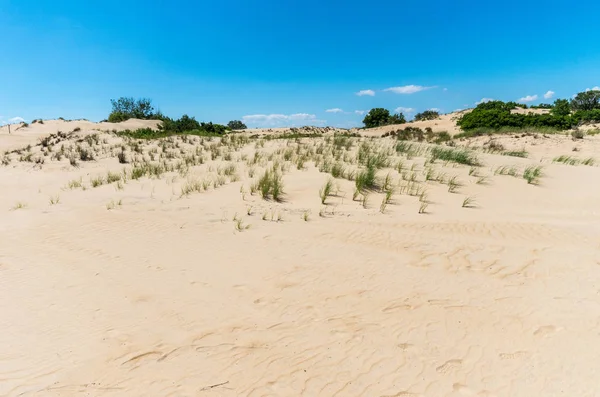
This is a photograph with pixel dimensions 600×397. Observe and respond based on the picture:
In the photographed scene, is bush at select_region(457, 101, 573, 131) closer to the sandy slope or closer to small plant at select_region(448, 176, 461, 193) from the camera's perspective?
small plant at select_region(448, 176, 461, 193)

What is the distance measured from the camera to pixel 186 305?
147 inches

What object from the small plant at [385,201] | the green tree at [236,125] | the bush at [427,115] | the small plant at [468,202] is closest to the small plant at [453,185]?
the small plant at [468,202]

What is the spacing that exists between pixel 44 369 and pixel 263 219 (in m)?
4.03

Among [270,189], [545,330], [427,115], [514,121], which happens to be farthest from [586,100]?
[545,330]

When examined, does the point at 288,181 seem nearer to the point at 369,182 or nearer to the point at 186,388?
the point at 369,182

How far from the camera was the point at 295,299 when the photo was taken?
3.90m

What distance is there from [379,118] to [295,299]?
46015 millimetres

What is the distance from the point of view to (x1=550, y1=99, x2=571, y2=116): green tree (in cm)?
3438

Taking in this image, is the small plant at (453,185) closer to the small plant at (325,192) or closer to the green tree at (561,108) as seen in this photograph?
the small plant at (325,192)

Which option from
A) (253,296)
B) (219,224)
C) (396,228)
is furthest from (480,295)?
(219,224)

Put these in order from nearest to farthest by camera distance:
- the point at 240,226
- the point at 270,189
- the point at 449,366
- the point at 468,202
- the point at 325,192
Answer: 1. the point at 449,366
2. the point at 240,226
3. the point at 325,192
4. the point at 468,202
5. the point at 270,189

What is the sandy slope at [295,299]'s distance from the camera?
278cm

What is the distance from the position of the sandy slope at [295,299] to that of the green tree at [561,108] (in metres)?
35.7

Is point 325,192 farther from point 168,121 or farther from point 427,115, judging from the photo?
point 427,115
